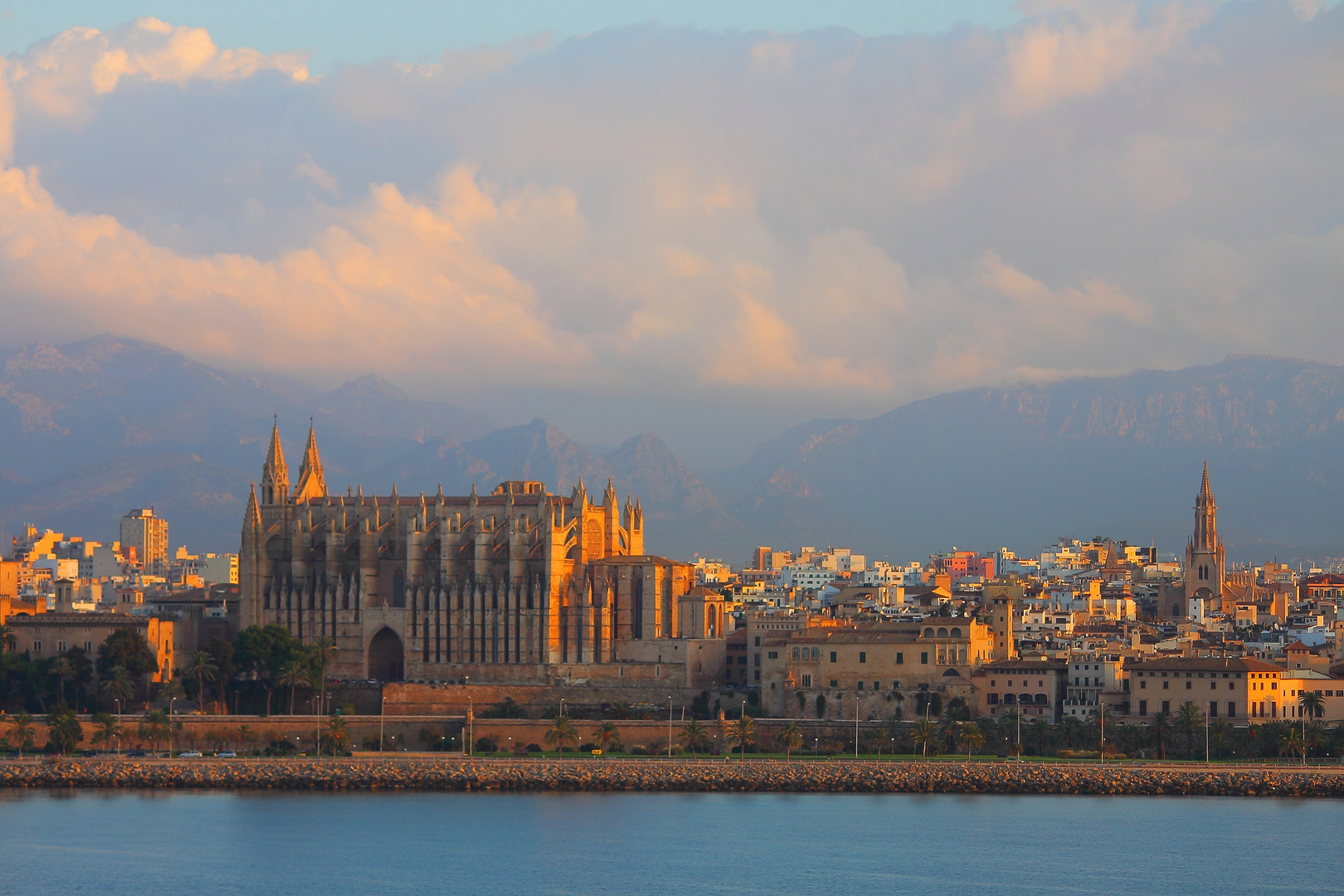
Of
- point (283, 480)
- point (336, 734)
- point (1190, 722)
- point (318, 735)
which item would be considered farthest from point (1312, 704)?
point (283, 480)

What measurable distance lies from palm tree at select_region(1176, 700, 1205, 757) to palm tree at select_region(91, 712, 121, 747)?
45.4 metres

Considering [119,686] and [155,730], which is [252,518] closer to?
[119,686]

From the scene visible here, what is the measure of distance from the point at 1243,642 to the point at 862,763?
99.9 ft

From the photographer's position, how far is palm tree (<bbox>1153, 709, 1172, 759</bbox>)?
91375mm

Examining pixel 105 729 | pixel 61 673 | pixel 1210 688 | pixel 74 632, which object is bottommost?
pixel 105 729

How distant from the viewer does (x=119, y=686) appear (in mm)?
102688

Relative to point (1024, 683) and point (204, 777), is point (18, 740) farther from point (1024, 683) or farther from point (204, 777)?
point (1024, 683)

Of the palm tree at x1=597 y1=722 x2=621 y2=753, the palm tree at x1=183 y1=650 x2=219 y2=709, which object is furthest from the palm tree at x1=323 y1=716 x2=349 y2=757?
the palm tree at x1=597 y1=722 x2=621 y2=753

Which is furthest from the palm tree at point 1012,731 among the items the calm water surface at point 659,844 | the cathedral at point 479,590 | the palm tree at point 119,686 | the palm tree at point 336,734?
the palm tree at point 119,686

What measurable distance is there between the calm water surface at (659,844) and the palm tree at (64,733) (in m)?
10.0

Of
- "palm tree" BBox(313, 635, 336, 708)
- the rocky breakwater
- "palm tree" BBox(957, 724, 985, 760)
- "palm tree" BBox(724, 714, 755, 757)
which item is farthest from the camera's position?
"palm tree" BBox(313, 635, 336, 708)

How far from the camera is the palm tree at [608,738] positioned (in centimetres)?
9606

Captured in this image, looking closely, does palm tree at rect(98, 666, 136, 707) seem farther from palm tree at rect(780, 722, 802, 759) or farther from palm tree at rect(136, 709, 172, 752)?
palm tree at rect(780, 722, 802, 759)

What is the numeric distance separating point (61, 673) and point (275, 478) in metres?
22.7
